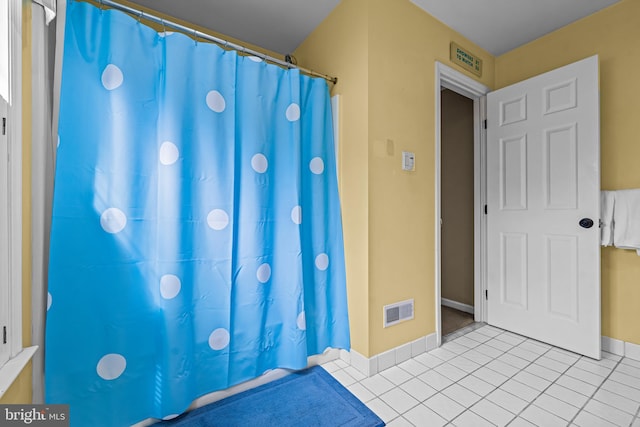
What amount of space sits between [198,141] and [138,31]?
55 cm

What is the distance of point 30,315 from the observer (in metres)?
1.04

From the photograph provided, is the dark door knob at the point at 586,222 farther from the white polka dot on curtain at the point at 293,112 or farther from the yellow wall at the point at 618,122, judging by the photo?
the white polka dot on curtain at the point at 293,112

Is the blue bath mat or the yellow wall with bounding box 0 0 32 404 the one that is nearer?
the yellow wall with bounding box 0 0 32 404

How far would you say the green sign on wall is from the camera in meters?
2.17

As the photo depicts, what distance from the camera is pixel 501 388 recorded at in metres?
1.52

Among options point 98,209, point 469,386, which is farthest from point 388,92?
point 469,386

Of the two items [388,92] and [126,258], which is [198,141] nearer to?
[126,258]

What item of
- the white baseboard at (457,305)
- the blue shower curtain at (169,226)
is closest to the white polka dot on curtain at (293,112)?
the blue shower curtain at (169,226)

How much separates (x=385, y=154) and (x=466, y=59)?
129 centimetres

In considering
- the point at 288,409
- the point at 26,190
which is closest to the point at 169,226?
the point at 26,190

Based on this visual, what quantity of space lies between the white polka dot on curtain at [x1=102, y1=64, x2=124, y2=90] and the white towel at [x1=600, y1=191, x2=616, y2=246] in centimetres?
299

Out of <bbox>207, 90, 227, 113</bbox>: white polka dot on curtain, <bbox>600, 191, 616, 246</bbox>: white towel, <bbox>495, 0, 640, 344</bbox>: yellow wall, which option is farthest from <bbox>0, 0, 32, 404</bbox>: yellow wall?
<bbox>495, 0, 640, 344</bbox>: yellow wall

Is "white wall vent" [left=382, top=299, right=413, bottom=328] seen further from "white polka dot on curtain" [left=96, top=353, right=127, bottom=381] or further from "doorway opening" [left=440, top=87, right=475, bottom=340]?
"white polka dot on curtain" [left=96, top=353, right=127, bottom=381]

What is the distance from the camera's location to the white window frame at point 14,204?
0.90 m
